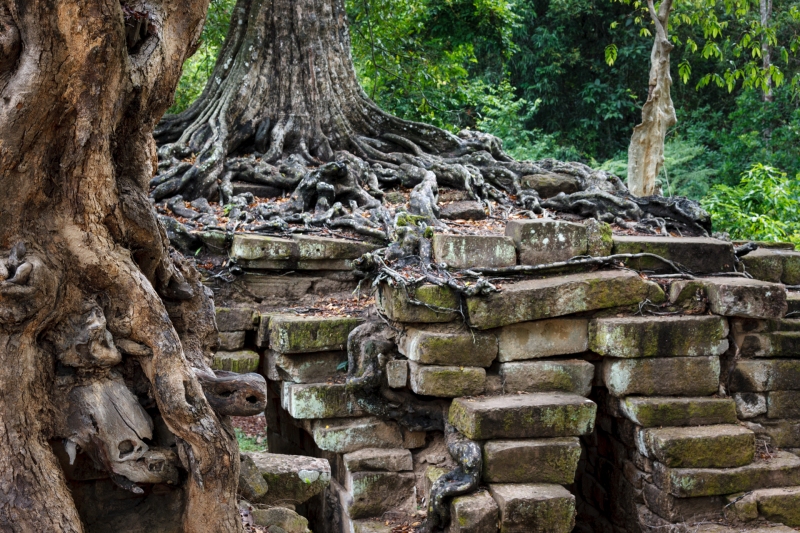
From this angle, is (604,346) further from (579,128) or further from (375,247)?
(579,128)

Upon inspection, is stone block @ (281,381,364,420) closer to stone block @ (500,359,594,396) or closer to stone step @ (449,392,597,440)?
stone step @ (449,392,597,440)

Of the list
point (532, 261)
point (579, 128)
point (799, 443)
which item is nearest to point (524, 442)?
point (532, 261)

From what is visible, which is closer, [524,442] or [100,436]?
[100,436]

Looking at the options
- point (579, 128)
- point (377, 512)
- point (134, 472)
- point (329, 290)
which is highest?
point (579, 128)

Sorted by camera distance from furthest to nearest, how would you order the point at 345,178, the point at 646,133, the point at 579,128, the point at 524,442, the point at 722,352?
1. the point at 579,128
2. the point at 646,133
3. the point at 345,178
4. the point at 722,352
5. the point at 524,442

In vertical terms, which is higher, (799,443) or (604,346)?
(604,346)

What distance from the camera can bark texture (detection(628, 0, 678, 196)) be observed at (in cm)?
955

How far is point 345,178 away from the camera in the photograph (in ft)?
23.0

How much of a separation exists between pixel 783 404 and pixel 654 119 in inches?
208

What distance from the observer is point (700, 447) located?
4797mm

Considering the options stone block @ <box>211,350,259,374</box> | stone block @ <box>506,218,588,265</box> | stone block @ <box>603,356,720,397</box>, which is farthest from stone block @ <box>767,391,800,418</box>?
stone block @ <box>211,350,259,374</box>

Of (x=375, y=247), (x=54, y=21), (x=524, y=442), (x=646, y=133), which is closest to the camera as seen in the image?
(x=54, y=21)

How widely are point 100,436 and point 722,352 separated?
13.3 feet

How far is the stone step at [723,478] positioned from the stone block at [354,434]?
1815 mm
